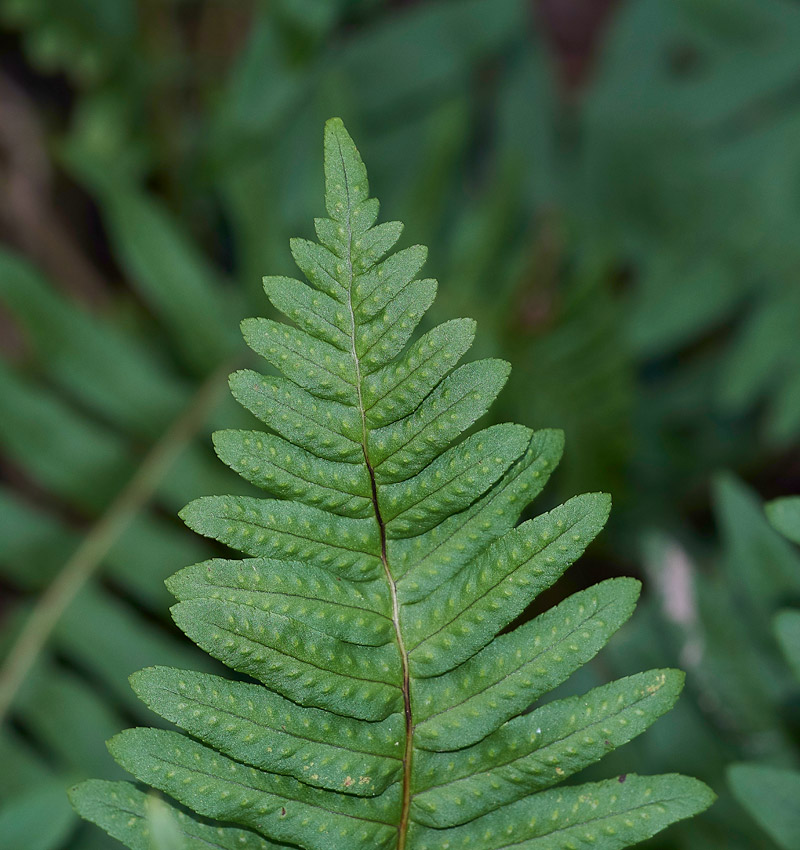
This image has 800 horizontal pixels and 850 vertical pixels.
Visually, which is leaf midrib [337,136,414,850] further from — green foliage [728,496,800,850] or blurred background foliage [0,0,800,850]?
blurred background foliage [0,0,800,850]

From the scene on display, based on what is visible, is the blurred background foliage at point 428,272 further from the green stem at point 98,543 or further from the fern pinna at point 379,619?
the fern pinna at point 379,619

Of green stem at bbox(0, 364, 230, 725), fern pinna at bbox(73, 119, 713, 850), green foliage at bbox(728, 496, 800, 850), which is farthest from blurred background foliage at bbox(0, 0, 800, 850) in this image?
fern pinna at bbox(73, 119, 713, 850)

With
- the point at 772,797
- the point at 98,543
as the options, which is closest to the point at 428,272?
the point at 98,543

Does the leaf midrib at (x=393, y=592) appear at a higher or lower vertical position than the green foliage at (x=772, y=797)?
higher

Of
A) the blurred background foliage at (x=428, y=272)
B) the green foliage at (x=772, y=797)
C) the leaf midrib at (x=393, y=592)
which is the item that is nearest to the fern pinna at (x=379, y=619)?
the leaf midrib at (x=393, y=592)

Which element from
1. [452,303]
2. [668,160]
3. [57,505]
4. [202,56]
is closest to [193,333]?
[452,303]

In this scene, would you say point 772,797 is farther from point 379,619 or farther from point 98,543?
point 98,543

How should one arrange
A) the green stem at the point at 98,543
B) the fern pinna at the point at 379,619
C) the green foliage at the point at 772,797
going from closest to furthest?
the fern pinna at the point at 379,619
the green foliage at the point at 772,797
the green stem at the point at 98,543

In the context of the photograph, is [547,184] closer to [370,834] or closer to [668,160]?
[668,160]
